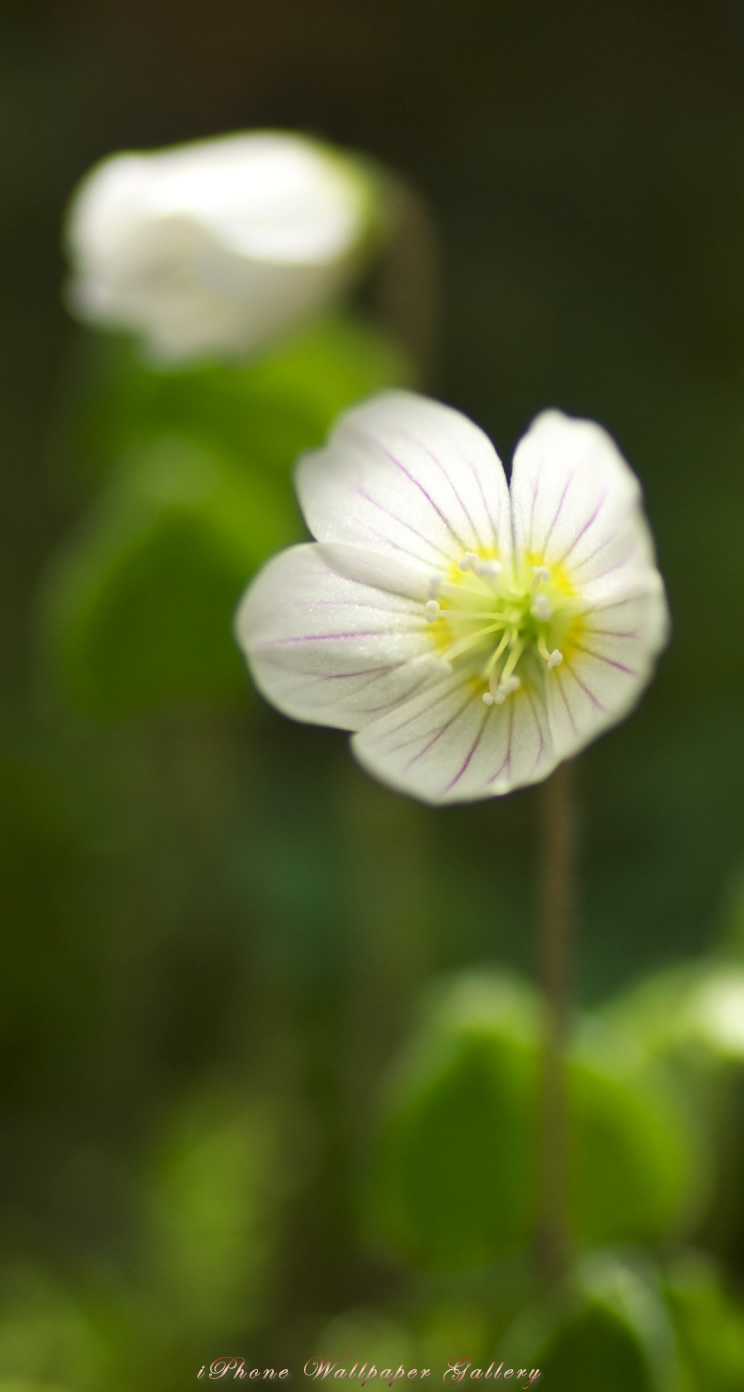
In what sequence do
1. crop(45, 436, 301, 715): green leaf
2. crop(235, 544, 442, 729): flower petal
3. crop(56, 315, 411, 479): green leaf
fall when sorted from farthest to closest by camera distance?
crop(56, 315, 411, 479): green leaf → crop(45, 436, 301, 715): green leaf → crop(235, 544, 442, 729): flower petal

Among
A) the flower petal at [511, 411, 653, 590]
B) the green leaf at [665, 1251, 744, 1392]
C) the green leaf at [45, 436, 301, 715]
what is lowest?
the green leaf at [665, 1251, 744, 1392]

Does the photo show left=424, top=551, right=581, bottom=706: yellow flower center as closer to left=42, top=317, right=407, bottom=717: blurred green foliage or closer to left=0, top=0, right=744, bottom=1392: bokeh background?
left=0, top=0, right=744, bottom=1392: bokeh background

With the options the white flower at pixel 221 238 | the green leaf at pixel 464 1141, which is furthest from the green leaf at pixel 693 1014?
the white flower at pixel 221 238

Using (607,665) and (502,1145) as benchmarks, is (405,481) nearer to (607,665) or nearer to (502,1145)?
(607,665)

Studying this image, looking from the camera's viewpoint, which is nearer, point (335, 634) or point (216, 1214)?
point (335, 634)

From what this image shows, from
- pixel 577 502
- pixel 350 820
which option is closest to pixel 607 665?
pixel 577 502

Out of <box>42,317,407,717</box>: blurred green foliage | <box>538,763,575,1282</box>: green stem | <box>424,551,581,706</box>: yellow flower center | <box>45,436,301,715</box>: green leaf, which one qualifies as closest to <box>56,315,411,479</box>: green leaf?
<box>42,317,407,717</box>: blurred green foliage

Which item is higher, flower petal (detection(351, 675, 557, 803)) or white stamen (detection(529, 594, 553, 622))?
white stamen (detection(529, 594, 553, 622))

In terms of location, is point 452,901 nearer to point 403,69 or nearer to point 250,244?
point 250,244
